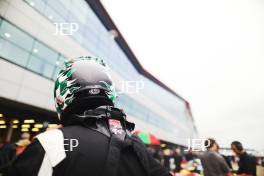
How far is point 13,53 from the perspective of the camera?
32.6 feet

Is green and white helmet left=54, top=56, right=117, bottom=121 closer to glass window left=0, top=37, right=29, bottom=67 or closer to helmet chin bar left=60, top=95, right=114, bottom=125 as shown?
helmet chin bar left=60, top=95, right=114, bottom=125

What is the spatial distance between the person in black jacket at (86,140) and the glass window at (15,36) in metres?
10.1

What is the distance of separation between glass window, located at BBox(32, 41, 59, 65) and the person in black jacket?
440 inches

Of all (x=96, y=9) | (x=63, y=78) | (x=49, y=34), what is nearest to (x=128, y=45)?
(x=96, y=9)

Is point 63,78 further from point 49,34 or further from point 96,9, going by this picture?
point 96,9

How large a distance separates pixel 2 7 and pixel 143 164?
11226 mm

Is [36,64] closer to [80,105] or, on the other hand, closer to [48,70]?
[48,70]

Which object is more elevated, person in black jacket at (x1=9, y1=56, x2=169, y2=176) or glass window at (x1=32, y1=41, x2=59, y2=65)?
glass window at (x1=32, y1=41, x2=59, y2=65)

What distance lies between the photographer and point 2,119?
44.5 feet

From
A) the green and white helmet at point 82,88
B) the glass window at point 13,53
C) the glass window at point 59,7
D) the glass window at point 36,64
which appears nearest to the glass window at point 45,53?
the glass window at point 36,64

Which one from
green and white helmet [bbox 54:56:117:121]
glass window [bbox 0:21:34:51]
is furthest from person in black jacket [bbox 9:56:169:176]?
glass window [bbox 0:21:34:51]

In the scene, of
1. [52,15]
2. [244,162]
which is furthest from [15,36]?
[244,162]

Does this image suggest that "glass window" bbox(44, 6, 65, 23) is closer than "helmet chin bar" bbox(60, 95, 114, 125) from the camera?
No

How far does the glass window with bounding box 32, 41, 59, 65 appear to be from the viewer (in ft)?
36.9
